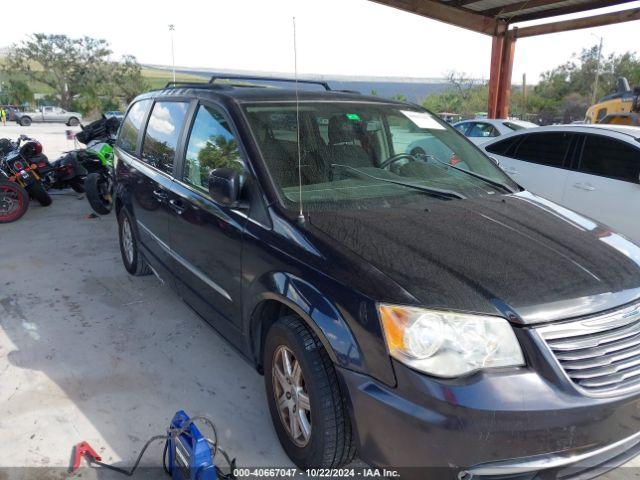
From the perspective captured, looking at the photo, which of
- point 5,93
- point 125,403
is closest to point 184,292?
point 125,403

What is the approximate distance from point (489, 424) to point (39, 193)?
835 cm

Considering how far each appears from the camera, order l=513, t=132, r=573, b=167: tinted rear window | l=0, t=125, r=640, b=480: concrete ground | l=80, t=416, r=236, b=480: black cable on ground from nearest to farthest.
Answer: l=80, t=416, r=236, b=480: black cable on ground
l=0, t=125, r=640, b=480: concrete ground
l=513, t=132, r=573, b=167: tinted rear window

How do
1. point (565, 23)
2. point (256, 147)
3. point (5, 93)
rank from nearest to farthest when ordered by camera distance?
point (256, 147), point (565, 23), point (5, 93)

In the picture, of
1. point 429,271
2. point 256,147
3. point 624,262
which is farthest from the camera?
point 256,147

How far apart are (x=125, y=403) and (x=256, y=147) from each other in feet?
5.56

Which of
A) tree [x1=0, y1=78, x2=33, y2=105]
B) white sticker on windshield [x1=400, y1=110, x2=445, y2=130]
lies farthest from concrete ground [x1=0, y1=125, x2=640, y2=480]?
tree [x1=0, y1=78, x2=33, y2=105]

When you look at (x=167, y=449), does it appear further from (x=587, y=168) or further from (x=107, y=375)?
(x=587, y=168)

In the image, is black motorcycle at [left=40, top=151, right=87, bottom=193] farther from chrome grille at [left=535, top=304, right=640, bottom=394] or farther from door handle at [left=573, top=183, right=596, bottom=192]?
chrome grille at [left=535, top=304, right=640, bottom=394]

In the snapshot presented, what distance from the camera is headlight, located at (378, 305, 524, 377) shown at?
6.16 ft

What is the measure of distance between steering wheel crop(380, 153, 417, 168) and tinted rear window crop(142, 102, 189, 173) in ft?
4.59

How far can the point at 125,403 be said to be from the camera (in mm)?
3070

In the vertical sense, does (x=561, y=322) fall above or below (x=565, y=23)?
below

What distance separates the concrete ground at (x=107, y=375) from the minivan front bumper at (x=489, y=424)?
0.89 m

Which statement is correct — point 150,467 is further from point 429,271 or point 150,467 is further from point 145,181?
point 145,181
